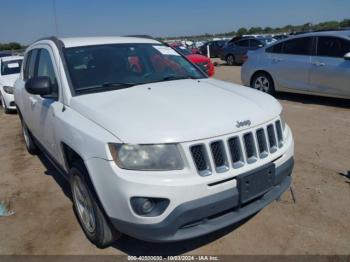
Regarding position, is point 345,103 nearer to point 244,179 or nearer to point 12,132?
point 244,179

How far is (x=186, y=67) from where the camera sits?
173 inches

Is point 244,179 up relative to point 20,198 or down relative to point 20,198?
up

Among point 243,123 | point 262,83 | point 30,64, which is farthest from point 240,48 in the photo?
point 243,123

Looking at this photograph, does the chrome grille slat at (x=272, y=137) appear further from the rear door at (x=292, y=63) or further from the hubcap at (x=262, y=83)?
the hubcap at (x=262, y=83)

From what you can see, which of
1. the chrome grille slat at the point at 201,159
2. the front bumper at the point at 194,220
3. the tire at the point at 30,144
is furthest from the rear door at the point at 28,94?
the chrome grille slat at the point at 201,159

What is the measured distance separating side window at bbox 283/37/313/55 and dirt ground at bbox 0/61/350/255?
10.7 ft

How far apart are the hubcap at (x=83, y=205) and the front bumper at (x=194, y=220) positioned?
43 centimetres

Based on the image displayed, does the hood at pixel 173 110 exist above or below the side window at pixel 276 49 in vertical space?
below

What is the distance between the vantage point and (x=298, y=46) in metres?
8.74

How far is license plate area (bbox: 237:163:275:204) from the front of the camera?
9.05 ft

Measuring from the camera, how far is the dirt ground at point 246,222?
10.6 ft

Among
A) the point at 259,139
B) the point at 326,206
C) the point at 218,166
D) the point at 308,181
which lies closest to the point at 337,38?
the point at 308,181

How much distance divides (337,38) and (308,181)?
4.76 metres

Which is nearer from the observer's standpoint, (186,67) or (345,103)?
(186,67)
